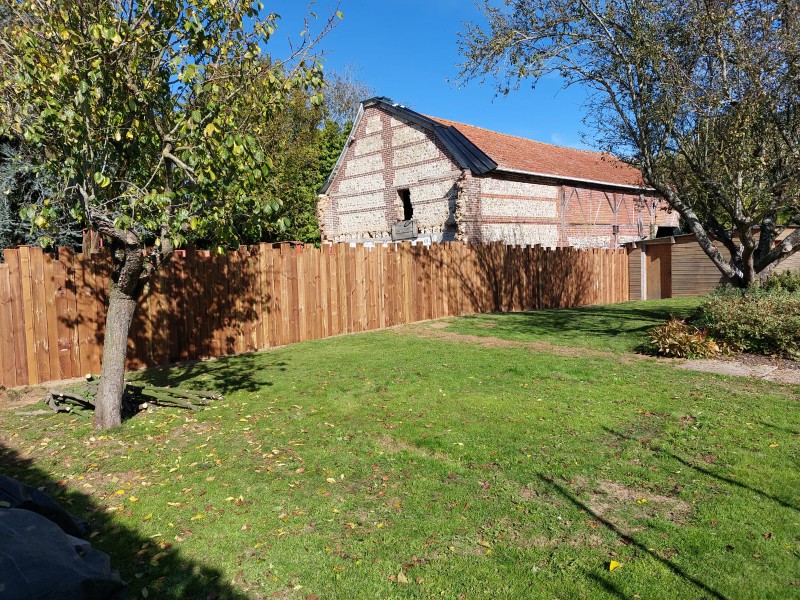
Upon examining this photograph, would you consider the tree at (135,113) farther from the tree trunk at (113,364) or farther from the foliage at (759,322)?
the foliage at (759,322)

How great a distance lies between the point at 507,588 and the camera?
3.13 m

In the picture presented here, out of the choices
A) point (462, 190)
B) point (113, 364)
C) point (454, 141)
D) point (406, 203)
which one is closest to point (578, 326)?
point (462, 190)

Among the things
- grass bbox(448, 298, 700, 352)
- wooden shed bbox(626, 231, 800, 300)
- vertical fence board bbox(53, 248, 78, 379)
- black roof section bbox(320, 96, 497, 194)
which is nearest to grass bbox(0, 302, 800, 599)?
vertical fence board bbox(53, 248, 78, 379)

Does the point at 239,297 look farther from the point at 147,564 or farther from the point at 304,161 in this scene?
the point at 304,161

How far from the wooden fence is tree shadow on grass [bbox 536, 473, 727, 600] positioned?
724cm

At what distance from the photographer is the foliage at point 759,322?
871 centimetres

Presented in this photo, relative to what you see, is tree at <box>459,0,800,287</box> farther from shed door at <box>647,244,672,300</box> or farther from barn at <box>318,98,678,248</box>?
shed door at <box>647,244,672,300</box>

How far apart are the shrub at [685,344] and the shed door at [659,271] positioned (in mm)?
14896

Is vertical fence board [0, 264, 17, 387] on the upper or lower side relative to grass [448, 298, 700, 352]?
upper

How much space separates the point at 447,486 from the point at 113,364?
12.8 feet

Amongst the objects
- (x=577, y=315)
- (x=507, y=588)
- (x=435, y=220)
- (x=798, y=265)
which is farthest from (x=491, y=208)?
(x=507, y=588)

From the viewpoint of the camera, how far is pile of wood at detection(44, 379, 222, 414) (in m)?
6.79

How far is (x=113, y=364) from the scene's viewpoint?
20.0 ft

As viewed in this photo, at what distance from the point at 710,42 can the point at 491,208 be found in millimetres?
10246
